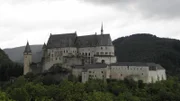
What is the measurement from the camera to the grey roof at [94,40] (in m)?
93.7

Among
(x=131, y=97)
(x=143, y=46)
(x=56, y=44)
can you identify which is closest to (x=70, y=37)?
(x=56, y=44)

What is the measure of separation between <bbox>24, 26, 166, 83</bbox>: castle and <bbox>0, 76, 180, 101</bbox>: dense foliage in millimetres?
2381

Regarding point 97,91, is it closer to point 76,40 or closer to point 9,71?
point 76,40

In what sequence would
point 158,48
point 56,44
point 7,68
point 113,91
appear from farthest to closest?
1. point 158,48
2. point 7,68
3. point 56,44
4. point 113,91

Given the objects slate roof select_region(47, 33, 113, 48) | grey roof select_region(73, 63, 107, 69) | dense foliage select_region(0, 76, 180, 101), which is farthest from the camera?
slate roof select_region(47, 33, 113, 48)

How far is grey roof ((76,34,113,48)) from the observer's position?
307 ft

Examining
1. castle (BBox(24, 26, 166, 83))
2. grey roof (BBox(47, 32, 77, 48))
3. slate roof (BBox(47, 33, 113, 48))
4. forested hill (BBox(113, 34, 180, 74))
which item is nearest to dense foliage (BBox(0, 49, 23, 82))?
castle (BBox(24, 26, 166, 83))

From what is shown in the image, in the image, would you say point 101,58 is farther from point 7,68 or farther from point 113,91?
point 7,68

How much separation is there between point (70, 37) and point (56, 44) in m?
4.40

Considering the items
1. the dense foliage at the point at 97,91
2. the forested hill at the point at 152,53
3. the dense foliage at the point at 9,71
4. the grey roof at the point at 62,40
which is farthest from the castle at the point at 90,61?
the forested hill at the point at 152,53

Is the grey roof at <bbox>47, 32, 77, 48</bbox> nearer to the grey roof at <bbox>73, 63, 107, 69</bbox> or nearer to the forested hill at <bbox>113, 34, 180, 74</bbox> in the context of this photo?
the grey roof at <bbox>73, 63, 107, 69</bbox>

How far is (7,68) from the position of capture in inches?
4368

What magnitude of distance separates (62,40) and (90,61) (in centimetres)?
1143

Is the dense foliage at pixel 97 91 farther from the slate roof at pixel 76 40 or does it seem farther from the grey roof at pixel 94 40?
the slate roof at pixel 76 40
